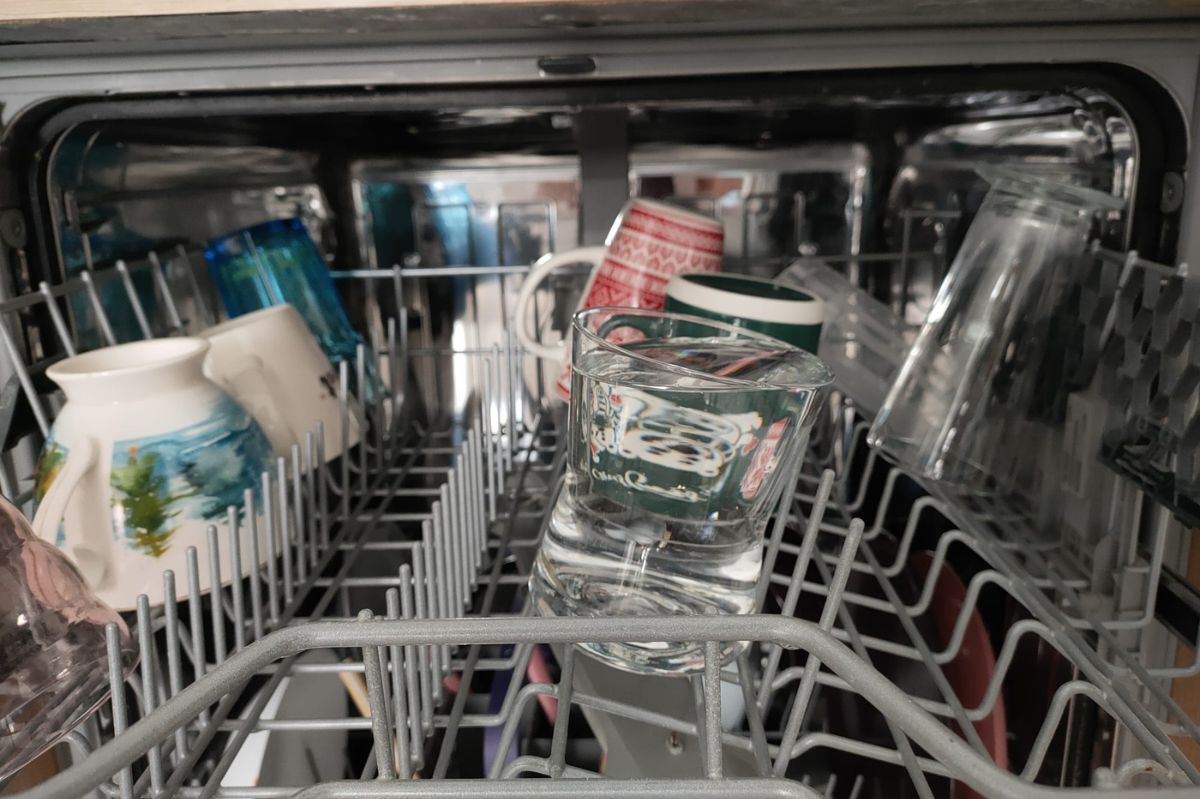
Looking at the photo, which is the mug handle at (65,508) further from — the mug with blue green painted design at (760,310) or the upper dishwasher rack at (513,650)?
the mug with blue green painted design at (760,310)

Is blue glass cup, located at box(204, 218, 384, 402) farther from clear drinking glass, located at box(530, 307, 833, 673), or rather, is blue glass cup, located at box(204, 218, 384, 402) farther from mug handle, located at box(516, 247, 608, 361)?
clear drinking glass, located at box(530, 307, 833, 673)

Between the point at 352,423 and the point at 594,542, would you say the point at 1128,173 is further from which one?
the point at 352,423

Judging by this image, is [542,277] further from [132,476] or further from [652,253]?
[132,476]

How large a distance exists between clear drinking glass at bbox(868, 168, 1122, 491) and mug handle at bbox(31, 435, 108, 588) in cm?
52

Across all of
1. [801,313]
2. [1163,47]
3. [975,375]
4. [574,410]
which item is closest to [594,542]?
[574,410]

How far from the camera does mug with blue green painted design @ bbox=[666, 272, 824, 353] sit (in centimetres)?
53

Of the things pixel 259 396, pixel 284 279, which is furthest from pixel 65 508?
pixel 284 279

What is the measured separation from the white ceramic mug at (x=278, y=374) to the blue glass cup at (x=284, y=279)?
0.28 ft

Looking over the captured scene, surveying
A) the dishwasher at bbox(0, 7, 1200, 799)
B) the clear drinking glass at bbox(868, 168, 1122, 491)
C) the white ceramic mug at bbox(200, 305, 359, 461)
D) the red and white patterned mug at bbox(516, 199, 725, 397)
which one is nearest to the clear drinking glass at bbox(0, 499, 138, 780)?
the dishwasher at bbox(0, 7, 1200, 799)

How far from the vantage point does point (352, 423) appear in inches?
28.7

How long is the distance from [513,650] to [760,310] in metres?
0.29

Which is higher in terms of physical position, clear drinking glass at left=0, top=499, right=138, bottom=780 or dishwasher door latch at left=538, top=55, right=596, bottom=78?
dishwasher door latch at left=538, top=55, right=596, bottom=78

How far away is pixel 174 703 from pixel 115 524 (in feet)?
0.87

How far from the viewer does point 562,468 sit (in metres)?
0.69
